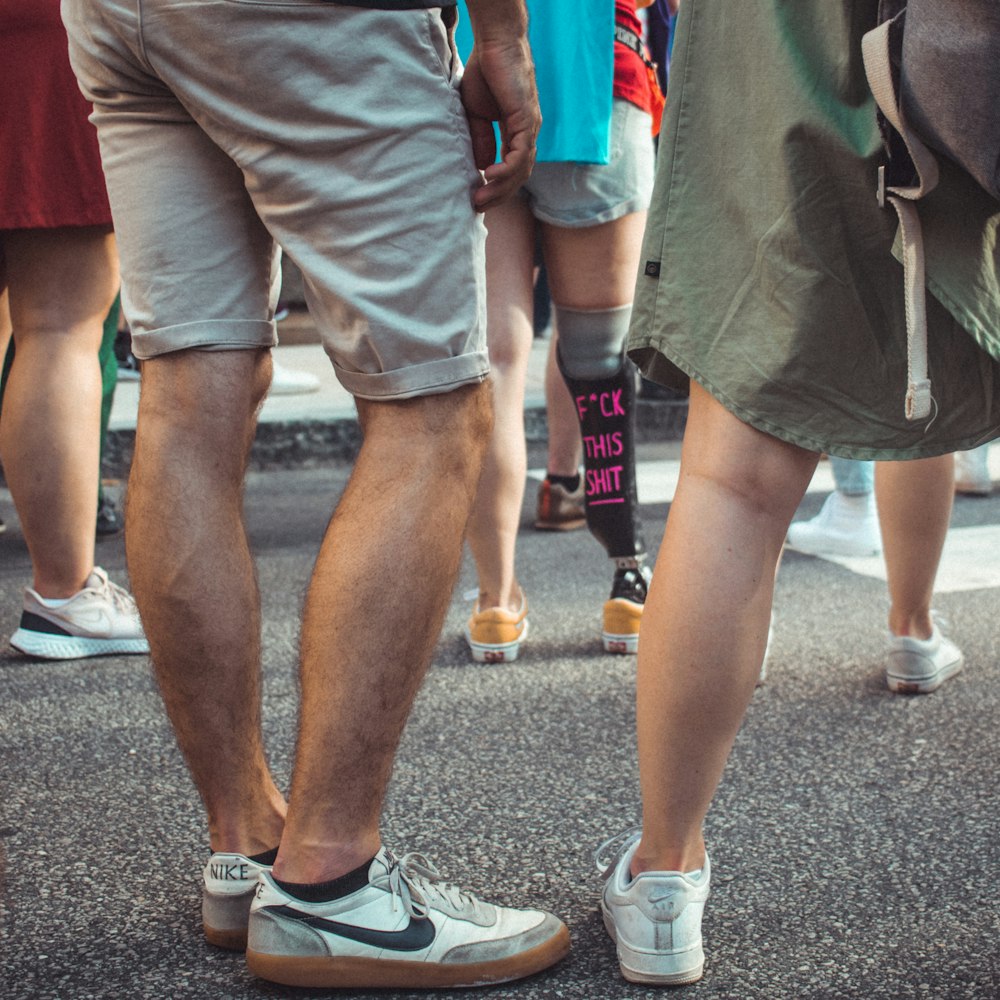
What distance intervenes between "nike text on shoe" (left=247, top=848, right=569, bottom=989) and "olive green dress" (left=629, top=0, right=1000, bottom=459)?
62 cm

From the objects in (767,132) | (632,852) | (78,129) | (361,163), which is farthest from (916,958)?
(78,129)

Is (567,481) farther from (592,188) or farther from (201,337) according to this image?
(201,337)

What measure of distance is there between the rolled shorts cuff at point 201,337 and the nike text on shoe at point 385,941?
579 millimetres

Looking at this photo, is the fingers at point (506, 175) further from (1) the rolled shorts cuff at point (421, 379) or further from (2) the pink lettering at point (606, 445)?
(2) the pink lettering at point (606, 445)

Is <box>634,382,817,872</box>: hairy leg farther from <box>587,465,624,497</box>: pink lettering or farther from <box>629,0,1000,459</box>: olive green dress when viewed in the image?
<box>587,465,624,497</box>: pink lettering

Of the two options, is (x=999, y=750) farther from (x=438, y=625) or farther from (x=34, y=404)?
(x=34, y=404)

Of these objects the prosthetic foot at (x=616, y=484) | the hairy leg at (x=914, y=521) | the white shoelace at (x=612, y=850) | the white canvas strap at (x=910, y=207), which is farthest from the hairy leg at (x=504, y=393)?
the white canvas strap at (x=910, y=207)

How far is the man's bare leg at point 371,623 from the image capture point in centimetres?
140

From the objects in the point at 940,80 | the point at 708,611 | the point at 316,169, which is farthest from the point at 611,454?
the point at 940,80

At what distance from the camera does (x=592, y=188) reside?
8.46ft

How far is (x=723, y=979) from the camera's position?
4.82 ft

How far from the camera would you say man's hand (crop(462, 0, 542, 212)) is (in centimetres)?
143

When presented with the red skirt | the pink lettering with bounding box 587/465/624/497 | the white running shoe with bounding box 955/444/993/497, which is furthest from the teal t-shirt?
the white running shoe with bounding box 955/444/993/497

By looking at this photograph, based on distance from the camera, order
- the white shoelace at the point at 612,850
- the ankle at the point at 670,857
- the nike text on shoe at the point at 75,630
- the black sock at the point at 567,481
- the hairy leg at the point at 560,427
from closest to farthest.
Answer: the ankle at the point at 670,857, the white shoelace at the point at 612,850, the nike text on shoe at the point at 75,630, the hairy leg at the point at 560,427, the black sock at the point at 567,481
